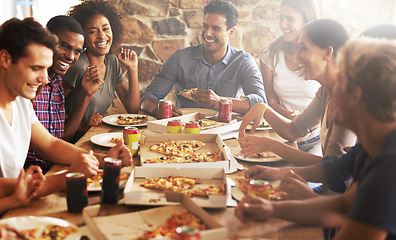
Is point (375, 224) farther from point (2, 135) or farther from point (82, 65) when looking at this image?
point (82, 65)

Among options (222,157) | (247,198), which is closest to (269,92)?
(222,157)

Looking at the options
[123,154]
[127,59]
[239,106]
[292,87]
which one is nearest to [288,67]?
[292,87]

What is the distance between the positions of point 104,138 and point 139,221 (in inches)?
47.7

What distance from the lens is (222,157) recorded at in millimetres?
2012

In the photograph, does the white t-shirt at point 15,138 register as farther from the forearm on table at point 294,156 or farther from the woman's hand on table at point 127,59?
the woman's hand on table at point 127,59

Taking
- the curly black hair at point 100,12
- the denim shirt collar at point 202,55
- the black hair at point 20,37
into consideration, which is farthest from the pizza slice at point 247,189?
the curly black hair at point 100,12

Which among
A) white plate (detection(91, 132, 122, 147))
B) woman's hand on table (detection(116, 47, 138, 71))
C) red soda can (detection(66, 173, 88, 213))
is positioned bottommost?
white plate (detection(91, 132, 122, 147))

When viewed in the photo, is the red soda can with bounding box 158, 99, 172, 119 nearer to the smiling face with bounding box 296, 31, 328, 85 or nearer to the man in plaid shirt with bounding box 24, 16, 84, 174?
the man in plaid shirt with bounding box 24, 16, 84, 174

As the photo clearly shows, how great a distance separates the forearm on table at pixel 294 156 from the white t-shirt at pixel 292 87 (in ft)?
4.73

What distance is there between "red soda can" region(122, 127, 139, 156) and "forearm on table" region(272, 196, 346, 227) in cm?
100

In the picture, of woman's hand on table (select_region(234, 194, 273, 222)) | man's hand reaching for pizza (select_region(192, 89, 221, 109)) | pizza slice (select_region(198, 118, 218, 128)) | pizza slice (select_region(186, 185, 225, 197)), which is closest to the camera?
woman's hand on table (select_region(234, 194, 273, 222))

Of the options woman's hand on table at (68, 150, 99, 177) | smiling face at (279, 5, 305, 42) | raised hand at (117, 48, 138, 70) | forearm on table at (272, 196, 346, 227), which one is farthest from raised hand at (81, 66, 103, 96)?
forearm on table at (272, 196, 346, 227)

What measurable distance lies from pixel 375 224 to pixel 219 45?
2.92m

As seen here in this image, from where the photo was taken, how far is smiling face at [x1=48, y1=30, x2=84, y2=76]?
2754 mm
